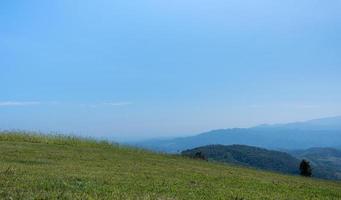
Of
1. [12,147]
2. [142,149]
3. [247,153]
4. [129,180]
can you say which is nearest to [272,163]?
[247,153]

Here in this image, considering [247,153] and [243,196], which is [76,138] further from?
[247,153]

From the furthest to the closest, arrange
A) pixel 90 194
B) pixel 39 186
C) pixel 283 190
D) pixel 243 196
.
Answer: pixel 283 190, pixel 243 196, pixel 39 186, pixel 90 194

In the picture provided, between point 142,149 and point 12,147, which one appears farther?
point 142,149

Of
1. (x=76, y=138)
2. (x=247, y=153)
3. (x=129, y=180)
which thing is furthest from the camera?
(x=247, y=153)

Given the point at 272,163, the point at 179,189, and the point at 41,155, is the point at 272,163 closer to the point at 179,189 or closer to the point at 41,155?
the point at 41,155

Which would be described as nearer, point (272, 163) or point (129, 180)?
point (129, 180)

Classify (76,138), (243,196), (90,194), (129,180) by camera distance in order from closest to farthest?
(90,194), (243,196), (129,180), (76,138)

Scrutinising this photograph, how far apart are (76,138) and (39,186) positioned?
30.3m

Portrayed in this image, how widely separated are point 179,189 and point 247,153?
110256 millimetres

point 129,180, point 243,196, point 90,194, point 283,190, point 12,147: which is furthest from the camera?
point 12,147

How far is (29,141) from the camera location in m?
44.0

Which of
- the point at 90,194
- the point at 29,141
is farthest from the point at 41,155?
the point at 90,194

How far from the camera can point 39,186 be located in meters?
17.0

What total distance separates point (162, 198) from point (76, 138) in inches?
1248
